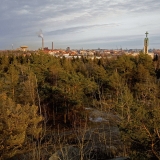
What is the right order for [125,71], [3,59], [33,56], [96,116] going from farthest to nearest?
[3,59], [33,56], [125,71], [96,116]

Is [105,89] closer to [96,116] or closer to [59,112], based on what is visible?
[96,116]

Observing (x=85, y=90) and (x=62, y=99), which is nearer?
(x=62, y=99)

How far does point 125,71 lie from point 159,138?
841 inches

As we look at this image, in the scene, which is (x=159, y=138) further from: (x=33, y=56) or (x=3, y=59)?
(x=3, y=59)

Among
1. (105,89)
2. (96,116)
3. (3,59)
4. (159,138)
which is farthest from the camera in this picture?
(3,59)

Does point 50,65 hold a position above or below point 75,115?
above

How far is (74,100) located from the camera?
16.8m

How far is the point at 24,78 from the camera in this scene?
72.8 ft

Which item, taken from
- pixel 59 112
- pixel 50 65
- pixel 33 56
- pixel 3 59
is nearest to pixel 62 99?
pixel 59 112

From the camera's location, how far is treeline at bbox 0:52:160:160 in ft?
16.3

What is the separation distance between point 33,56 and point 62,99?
11.4 metres

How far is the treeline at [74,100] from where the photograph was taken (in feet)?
16.3

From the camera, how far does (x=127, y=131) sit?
514 cm

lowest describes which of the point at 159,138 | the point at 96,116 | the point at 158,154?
the point at 96,116
